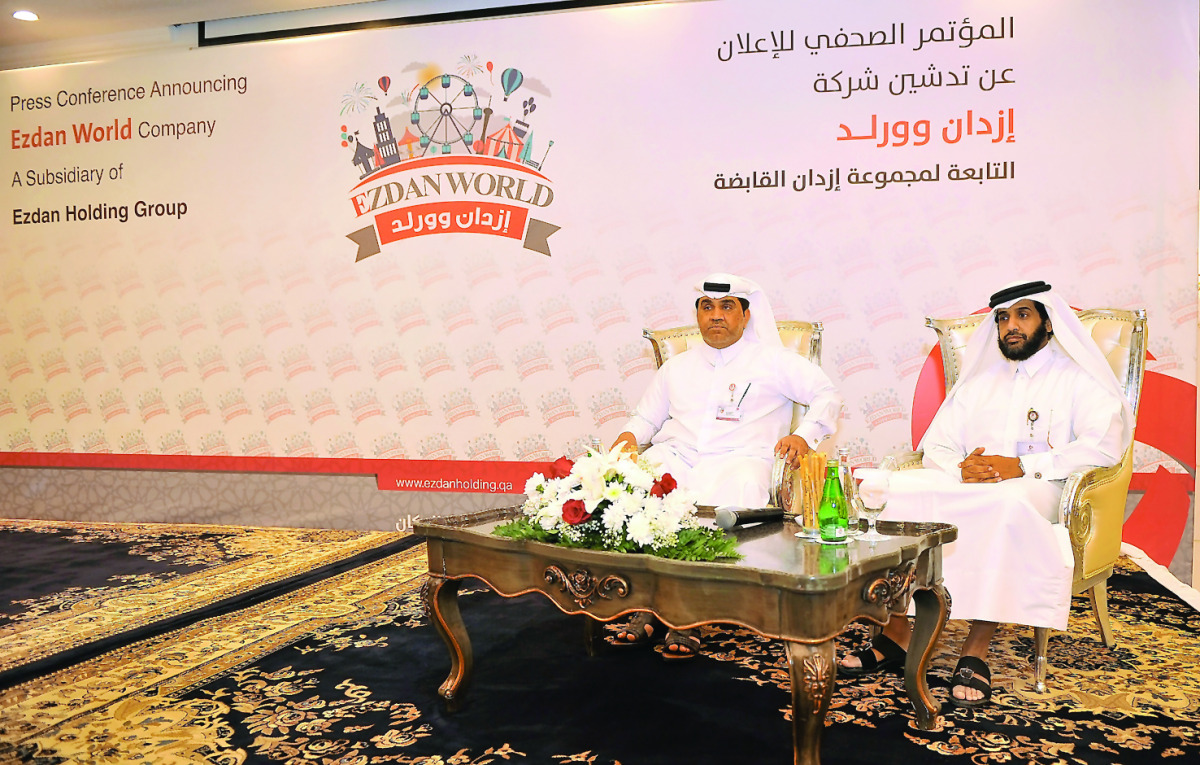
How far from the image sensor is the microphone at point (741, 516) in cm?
251

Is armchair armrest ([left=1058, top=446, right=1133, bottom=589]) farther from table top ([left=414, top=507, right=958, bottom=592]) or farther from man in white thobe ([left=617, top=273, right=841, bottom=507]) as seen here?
man in white thobe ([left=617, top=273, right=841, bottom=507])

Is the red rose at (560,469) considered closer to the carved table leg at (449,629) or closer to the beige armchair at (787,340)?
the carved table leg at (449,629)

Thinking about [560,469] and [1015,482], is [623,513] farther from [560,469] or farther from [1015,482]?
[1015,482]

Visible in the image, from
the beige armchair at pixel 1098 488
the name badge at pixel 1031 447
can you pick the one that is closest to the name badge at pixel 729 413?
the beige armchair at pixel 1098 488

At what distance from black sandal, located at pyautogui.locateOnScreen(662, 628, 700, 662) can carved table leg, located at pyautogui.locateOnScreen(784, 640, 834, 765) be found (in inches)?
39.9

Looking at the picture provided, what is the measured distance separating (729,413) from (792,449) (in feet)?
1.69

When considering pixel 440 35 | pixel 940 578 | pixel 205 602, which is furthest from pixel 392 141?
pixel 940 578

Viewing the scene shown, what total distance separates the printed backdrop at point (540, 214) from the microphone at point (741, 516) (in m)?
2.32

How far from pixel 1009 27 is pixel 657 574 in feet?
12.7

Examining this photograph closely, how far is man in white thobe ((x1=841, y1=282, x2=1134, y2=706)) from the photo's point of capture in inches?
108

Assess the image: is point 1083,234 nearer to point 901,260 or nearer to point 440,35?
point 901,260

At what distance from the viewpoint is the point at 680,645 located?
10.0 ft

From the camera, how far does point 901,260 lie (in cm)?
484

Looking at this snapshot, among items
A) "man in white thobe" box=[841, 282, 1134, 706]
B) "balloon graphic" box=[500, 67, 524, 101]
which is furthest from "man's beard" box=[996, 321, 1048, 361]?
"balloon graphic" box=[500, 67, 524, 101]
